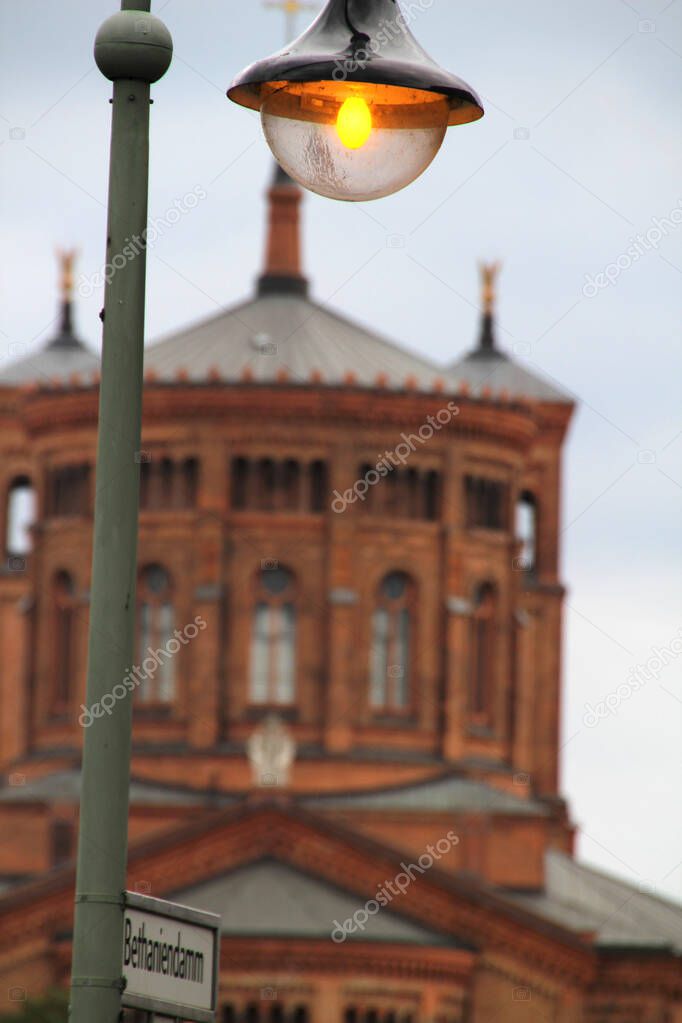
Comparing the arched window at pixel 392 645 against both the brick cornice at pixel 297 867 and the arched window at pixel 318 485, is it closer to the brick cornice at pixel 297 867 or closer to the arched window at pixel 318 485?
the arched window at pixel 318 485

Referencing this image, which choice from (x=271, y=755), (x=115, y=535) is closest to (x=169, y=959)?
(x=115, y=535)

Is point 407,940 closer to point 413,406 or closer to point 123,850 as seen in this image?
point 413,406

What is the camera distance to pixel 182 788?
233ft

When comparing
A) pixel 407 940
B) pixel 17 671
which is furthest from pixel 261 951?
pixel 17 671

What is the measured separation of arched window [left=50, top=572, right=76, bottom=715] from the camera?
7444cm

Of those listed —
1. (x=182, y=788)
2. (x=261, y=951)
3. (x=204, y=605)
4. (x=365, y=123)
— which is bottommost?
(x=365, y=123)

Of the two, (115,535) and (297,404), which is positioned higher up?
(297,404)

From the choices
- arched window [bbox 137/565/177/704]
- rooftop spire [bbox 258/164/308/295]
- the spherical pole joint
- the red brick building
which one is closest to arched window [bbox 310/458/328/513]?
the red brick building

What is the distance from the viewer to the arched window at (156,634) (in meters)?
72.1

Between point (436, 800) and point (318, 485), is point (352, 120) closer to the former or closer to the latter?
point (436, 800)

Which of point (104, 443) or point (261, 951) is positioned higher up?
point (261, 951)

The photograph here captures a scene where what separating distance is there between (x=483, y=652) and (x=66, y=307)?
1888 cm

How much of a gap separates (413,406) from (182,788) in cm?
1050

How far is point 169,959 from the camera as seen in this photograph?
12.1 metres
